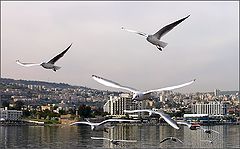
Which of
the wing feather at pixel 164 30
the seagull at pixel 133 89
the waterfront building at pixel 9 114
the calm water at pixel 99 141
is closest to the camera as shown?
the seagull at pixel 133 89

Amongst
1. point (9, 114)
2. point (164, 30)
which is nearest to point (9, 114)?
point (9, 114)

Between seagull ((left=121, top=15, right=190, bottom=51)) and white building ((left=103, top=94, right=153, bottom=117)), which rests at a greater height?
seagull ((left=121, top=15, right=190, bottom=51))

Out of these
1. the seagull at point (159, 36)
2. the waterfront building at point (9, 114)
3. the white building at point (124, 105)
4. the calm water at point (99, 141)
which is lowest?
the calm water at point (99, 141)

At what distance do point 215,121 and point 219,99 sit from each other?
20051 mm

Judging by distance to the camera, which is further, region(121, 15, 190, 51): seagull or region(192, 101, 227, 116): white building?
region(192, 101, 227, 116): white building

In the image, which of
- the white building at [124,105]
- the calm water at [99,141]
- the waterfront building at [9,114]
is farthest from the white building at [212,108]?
the white building at [124,105]

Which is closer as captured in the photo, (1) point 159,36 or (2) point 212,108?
(1) point 159,36

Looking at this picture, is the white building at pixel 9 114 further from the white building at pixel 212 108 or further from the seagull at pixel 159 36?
the seagull at pixel 159 36

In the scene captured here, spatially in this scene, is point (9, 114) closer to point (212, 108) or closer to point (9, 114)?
point (9, 114)

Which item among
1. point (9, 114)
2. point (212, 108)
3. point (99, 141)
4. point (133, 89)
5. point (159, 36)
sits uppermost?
point (159, 36)

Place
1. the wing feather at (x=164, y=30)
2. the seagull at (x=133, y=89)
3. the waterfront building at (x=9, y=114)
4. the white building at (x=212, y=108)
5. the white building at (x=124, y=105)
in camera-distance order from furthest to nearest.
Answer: the white building at (x=212, y=108) → the waterfront building at (x=9, y=114) → the white building at (x=124, y=105) → the wing feather at (x=164, y=30) → the seagull at (x=133, y=89)

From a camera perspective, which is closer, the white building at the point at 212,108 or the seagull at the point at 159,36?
the seagull at the point at 159,36

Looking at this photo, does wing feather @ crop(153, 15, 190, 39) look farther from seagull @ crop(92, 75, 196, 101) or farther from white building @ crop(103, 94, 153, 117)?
white building @ crop(103, 94, 153, 117)

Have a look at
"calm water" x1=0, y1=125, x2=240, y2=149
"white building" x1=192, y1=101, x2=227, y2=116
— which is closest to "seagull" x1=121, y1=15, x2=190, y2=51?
"calm water" x1=0, y1=125, x2=240, y2=149
